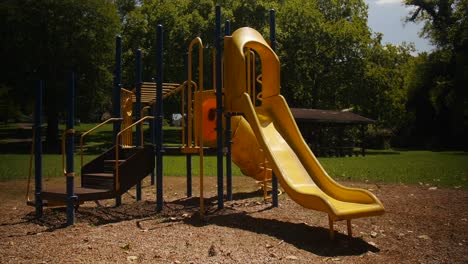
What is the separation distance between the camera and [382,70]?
41.7 m

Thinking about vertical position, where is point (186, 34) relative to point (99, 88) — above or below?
above

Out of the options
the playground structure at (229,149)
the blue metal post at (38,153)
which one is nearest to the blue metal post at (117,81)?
the playground structure at (229,149)

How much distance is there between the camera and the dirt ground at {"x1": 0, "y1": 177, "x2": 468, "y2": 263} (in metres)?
5.58

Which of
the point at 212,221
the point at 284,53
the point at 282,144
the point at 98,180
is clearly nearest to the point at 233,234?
the point at 212,221

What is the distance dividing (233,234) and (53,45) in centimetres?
3112

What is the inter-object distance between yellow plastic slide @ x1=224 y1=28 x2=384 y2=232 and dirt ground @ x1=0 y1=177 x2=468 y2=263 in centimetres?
45

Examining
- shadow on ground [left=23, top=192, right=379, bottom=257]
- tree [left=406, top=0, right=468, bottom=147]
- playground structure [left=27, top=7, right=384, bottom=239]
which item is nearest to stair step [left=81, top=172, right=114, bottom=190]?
playground structure [left=27, top=7, right=384, bottom=239]

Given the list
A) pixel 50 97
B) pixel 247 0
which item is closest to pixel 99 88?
pixel 50 97

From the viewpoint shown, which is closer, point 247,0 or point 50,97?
point 50,97

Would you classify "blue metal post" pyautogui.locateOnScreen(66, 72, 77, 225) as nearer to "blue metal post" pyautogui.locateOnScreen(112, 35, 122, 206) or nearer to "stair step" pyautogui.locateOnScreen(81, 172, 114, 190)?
"stair step" pyautogui.locateOnScreen(81, 172, 114, 190)

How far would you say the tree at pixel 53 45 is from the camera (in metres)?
33.6

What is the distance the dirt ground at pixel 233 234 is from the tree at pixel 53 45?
26272 millimetres

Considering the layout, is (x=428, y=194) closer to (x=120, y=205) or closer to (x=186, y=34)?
(x=120, y=205)

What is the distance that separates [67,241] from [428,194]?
26.3ft
